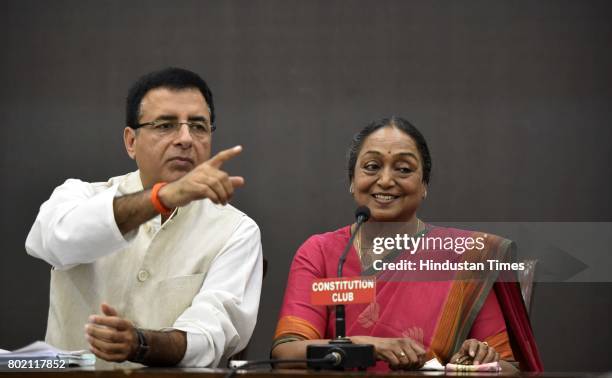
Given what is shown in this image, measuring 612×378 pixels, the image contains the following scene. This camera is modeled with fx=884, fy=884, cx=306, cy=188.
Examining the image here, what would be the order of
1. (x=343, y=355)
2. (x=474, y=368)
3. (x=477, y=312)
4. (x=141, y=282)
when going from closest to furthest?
(x=343, y=355) → (x=474, y=368) → (x=141, y=282) → (x=477, y=312)

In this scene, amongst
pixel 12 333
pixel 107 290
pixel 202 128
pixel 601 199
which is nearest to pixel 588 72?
pixel 601 199

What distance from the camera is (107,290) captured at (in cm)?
238

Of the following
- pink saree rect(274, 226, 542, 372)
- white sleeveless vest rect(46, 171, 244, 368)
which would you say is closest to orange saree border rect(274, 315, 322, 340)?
pink saree rect(274, 226, 542, 372)

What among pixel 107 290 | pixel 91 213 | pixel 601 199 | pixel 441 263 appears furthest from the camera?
pixel 601 199

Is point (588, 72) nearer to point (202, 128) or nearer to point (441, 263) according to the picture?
point (441, 263)

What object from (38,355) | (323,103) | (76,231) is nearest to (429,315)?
(76,231)

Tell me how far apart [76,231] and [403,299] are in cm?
96

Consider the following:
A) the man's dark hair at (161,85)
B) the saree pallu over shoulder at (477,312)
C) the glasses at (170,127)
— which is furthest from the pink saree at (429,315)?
the man's dark hair at (161,85)

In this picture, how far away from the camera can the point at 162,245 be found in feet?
7.86

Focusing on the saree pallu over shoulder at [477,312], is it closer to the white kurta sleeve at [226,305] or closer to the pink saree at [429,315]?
the pink saree at [429,315]

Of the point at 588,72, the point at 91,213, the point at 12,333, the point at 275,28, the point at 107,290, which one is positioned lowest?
the point at 12,333

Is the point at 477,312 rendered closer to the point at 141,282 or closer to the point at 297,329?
the point at 297,329

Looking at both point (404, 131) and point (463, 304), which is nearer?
point (463, 304)

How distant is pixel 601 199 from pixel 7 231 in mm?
2636
